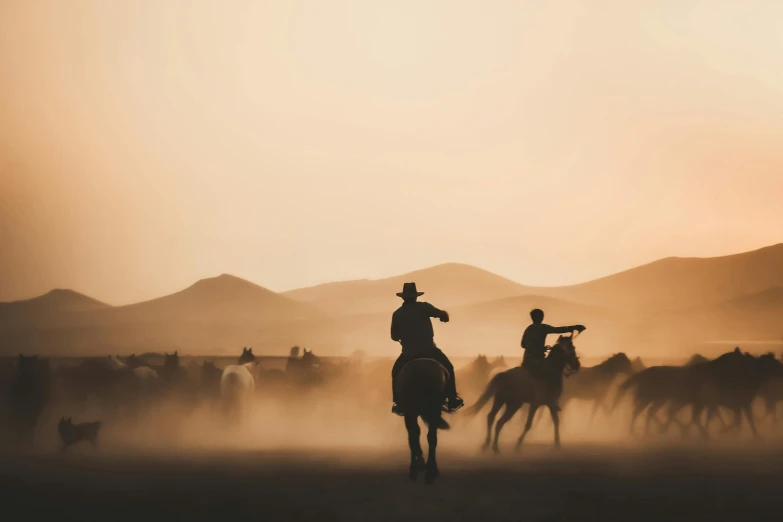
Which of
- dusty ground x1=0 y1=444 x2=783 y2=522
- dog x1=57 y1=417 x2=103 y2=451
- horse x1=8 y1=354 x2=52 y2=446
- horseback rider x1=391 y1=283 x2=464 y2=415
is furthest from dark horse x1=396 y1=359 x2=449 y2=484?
horse x1=8 y1=354 x2=52 y2=446

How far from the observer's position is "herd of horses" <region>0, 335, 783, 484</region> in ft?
46.8

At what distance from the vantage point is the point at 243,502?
11.6 metres

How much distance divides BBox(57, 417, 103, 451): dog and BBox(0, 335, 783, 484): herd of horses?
937 mm

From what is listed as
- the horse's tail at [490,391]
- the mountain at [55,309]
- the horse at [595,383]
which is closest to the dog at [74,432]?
the horse's tail at [490,391]

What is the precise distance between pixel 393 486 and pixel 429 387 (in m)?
1.51

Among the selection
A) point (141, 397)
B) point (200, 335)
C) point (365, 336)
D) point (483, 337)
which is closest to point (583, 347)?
point (483, 337)

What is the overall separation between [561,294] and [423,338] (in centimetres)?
17229

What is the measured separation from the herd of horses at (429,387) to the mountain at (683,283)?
140 metres

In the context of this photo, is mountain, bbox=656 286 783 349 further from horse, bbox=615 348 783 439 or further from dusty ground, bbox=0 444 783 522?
dusty ground, bbox=0 444 783 522

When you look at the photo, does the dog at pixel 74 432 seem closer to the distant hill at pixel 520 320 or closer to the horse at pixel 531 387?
the horse at pixel 531 387

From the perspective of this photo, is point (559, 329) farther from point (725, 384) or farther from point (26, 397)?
point (26, 397)

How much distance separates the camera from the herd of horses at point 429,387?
14.3 m

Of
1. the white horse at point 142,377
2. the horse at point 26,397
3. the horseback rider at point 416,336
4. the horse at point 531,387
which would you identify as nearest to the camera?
the horseback rider at point 416,336

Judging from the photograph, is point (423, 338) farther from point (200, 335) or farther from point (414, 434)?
point (200, 335)
